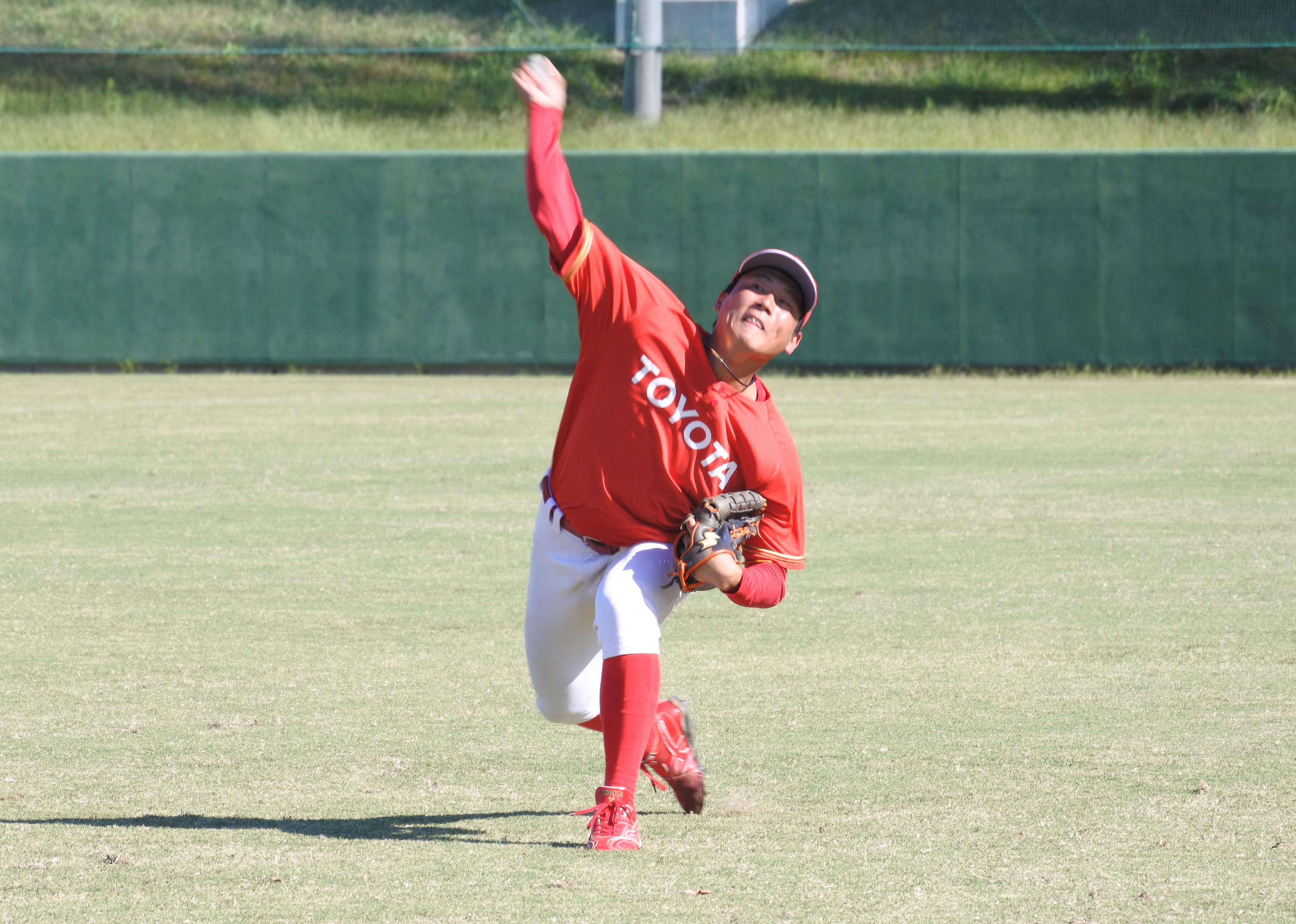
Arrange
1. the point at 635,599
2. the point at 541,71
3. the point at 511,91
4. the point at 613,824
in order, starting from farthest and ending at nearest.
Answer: the point at 511,91 < the point at 541,71 < the point at 635,599 < the point at 613,824

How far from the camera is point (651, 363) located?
14.2 feet

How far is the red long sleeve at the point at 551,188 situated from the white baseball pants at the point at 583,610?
27.6 inches

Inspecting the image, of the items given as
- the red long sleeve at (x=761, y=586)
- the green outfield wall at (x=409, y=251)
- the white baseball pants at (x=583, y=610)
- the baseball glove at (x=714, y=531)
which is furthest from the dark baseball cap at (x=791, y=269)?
the green outfield wall at (x=409, y=251)

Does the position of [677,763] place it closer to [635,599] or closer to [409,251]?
[635,599]

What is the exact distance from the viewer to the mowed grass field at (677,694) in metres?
3.84

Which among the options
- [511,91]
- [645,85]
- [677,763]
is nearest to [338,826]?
[677,763]

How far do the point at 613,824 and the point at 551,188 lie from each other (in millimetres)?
1568

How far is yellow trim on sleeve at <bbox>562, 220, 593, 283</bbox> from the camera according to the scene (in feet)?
14.4

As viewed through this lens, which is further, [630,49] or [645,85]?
[645,85]

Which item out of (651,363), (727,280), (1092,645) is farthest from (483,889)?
(727,280)

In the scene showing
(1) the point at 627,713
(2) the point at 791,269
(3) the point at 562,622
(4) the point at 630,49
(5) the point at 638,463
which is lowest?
(1) the point at 627,713

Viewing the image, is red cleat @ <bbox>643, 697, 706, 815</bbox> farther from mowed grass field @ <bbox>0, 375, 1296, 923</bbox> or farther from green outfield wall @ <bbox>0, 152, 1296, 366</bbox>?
green outfield wall @ <bbox>0, 152, 1296, 366</bbox>

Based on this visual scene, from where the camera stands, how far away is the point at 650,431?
430 cm

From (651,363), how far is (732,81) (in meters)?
22.5
